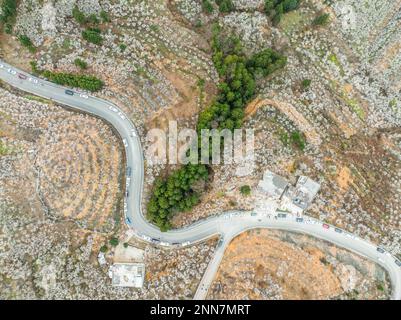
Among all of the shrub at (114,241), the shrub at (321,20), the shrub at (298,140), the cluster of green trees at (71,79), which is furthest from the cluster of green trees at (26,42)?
the shrub at (321,20)

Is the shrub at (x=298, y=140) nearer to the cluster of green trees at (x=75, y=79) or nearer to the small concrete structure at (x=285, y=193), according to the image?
the small concrete structure at (x=285, y=193)

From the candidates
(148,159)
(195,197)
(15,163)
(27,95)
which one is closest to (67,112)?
(27,95)

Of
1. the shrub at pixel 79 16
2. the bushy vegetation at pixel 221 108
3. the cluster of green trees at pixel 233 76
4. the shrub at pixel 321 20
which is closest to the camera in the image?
the bushy vegetation at pixel 221 108

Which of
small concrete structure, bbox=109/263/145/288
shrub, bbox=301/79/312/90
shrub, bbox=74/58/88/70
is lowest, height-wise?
small concrete structure, bbox=109/263/145/288

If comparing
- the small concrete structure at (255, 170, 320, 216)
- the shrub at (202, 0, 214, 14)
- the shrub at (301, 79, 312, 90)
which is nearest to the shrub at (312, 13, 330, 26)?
the shrub at (301, 79, 312, 90)

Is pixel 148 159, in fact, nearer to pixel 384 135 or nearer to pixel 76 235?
pixel 76 235

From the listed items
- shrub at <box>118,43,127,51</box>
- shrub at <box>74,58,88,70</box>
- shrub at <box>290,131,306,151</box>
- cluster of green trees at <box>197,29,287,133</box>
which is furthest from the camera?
shrub at <box>290,131,306,151</box>

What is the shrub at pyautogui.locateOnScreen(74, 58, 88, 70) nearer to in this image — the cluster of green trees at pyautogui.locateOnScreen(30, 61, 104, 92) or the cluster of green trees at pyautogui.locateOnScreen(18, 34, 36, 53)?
the cluster of green trees at pyautogui.locateOnScreen(30, 61, 104, 92)

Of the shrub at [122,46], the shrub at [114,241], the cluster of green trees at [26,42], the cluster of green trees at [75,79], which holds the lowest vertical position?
the shrub at [114,241]
